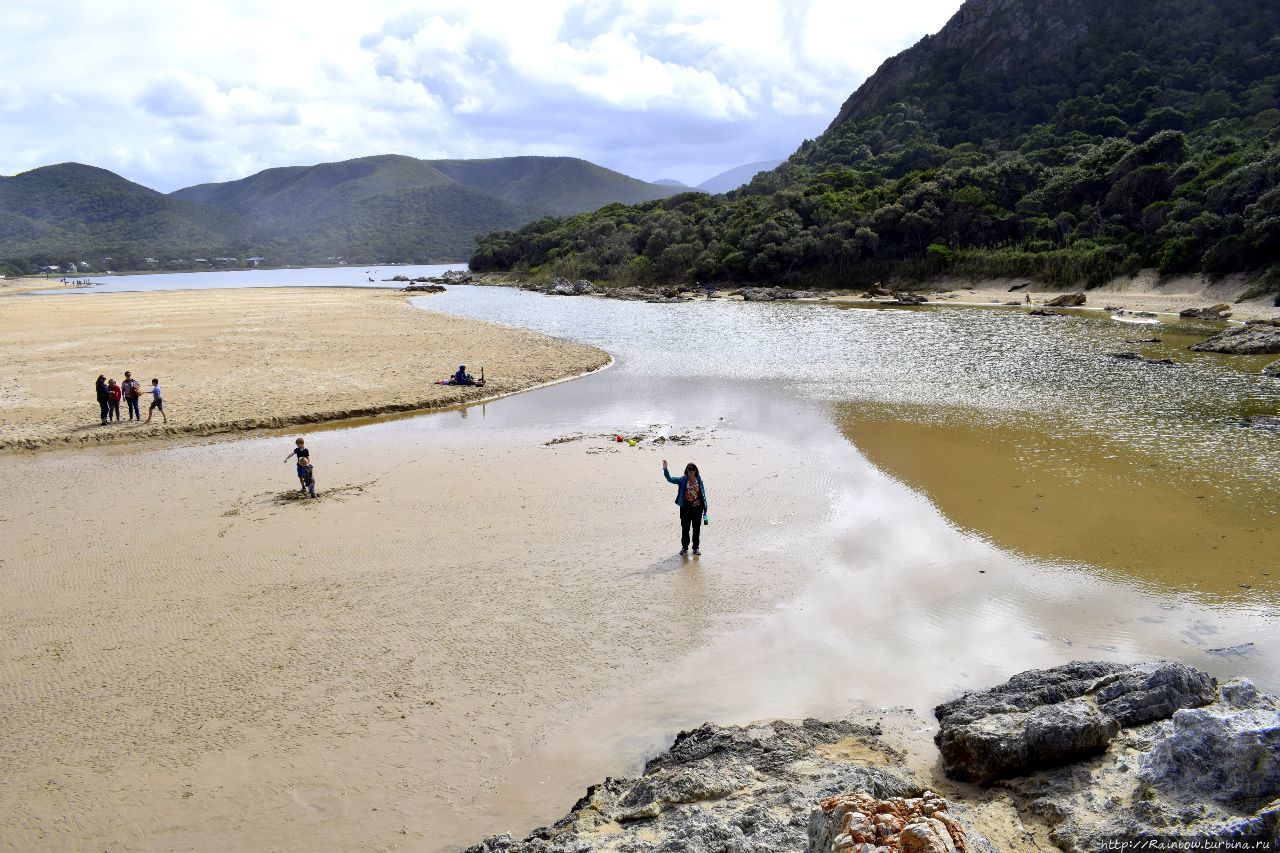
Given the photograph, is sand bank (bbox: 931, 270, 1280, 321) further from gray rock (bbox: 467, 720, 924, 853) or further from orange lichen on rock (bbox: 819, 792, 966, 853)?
orange lichen on rock (bbox: 819, 792, 966, 853)

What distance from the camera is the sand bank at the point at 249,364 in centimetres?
2150

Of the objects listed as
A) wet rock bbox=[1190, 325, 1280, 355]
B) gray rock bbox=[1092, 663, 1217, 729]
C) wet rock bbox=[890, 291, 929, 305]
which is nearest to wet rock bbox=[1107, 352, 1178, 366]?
wet rock bbox=[1190, 325, 1280, 355]

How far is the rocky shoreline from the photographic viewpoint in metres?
4.36

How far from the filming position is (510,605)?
9.84 meters

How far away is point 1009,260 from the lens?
63.2 m

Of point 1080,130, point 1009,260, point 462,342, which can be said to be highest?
point 1080,130

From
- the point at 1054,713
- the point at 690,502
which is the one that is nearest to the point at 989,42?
the point at 690,502

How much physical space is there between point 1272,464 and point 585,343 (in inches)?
1187

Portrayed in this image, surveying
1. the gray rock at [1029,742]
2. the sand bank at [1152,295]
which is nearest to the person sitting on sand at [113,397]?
the gray rock at [1029,742]

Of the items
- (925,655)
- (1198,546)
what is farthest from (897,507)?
(925,655)

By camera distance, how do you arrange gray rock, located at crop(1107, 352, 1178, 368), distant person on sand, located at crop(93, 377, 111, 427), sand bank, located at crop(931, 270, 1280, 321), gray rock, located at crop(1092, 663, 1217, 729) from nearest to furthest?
gray rock, located at crop(1092, 663, 1217, 729) < distant person on sand, located at crop(93, 377, 111, 427) < gray rock, located at crop(1107, 352, 1178, 368) < sand bank, located at crop(931, 270, 1280, 321)

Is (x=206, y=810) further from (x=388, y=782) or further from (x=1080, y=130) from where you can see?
(x=1080, y=130)

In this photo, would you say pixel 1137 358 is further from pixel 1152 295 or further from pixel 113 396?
pixel 113 396

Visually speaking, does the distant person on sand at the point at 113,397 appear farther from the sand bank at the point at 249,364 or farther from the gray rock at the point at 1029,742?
the gray rock at the point at 1029,742
